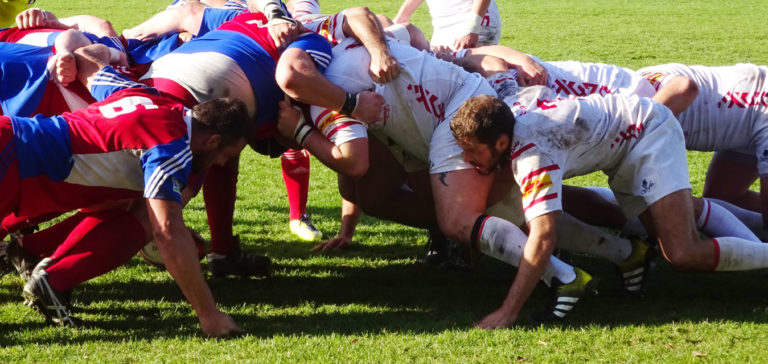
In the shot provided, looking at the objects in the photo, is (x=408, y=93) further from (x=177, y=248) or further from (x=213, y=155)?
(x=177, y=248)

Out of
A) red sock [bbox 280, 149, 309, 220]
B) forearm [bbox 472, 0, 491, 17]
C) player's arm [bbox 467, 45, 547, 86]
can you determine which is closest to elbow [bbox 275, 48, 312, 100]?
player's arm [bbox 467, 45, 547, 86]

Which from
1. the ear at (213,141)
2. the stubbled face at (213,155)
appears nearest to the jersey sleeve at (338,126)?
the stubbled face at (213,155)

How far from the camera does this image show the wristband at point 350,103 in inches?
203

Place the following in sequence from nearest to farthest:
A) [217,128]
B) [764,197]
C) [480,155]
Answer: [217,128]
[480,155]
[764,197]

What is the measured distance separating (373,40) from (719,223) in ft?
7.26

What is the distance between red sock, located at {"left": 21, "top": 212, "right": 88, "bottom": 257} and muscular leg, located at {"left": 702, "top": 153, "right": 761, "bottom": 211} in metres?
4.00

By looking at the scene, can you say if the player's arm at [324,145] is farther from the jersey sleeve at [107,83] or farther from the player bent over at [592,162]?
the jersey sleeve at [107,83]

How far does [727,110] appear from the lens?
5.82m

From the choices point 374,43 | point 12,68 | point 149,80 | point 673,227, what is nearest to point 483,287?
point 673,227

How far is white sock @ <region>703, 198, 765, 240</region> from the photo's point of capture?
5.95 m

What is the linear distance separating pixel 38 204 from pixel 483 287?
247cm

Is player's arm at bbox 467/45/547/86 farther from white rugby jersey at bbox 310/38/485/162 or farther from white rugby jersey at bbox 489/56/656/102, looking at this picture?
white rugby jersey at bbox 310/38/485/162

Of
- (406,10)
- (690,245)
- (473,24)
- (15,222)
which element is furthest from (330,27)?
(406,10)

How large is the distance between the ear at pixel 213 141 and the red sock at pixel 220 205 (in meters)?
1.21
